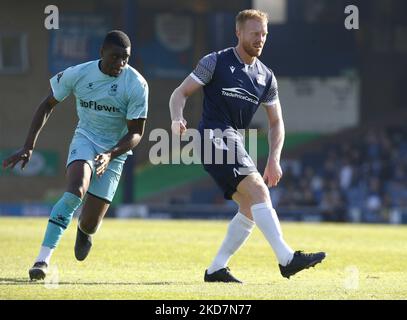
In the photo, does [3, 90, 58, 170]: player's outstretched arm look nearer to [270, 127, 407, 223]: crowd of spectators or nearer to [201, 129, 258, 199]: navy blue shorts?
[201, 129, 258, 199]: navy blue shorts

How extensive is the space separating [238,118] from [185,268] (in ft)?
8.42

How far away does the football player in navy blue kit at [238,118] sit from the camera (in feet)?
32.3

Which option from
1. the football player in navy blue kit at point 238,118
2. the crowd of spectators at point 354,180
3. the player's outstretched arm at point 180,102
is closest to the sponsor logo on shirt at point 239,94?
the football player in navy blue kit at point 238,118

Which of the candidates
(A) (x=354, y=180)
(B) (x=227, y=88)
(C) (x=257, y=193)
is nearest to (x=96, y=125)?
(B) (x=227, y=88)

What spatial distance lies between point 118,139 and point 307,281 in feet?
7.96

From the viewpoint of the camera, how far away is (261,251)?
1520cm

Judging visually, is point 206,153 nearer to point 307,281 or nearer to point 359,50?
point 307,281

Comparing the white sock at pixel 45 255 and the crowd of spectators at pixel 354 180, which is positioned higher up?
the white sock at pixel 45 255

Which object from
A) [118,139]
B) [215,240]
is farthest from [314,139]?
[118,139]

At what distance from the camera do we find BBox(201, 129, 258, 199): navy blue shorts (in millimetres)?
9961

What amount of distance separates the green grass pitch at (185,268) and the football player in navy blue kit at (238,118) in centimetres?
55

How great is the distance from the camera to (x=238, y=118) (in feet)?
33.6

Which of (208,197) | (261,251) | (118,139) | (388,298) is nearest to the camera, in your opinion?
(388,298)

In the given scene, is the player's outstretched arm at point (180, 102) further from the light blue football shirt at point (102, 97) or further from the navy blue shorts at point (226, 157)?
the light blue football shirt at point (102, 97)
